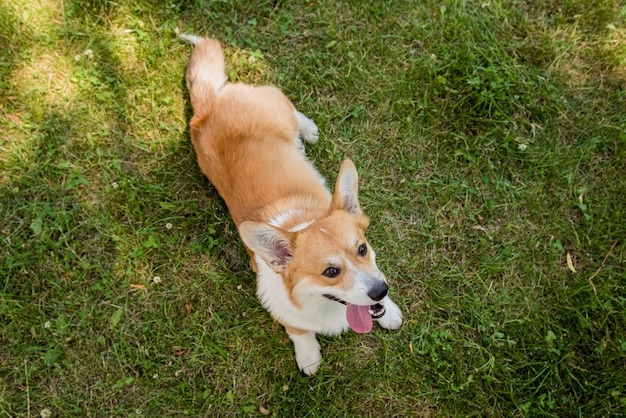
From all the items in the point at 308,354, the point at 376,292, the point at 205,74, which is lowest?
the point at 308,354

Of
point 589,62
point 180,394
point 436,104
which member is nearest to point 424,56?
point 436,104

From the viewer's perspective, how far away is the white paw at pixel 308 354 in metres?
2.96

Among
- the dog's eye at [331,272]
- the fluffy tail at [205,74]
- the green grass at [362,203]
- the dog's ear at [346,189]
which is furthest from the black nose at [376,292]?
the fluffy tail at [205,74]

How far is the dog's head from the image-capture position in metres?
2.26

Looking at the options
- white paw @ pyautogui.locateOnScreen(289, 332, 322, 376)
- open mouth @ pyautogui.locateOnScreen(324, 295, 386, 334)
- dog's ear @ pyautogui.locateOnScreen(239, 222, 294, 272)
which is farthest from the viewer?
white paw @ pyautogui.locateOnScreen(289, 332, 322, 376)

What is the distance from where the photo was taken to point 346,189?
8.00ft

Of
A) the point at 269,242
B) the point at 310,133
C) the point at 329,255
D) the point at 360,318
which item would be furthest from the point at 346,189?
the point at 310,133

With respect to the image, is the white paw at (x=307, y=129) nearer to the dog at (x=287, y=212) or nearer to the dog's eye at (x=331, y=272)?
the dog at (x=287, y=212)

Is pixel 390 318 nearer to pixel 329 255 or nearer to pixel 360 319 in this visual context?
pixel 360 319

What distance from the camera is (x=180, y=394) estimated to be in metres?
3.08

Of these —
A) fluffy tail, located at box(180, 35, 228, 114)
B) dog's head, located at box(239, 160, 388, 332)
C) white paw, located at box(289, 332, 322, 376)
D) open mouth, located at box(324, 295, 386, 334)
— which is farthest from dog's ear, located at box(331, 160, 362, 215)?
fluffy tail, located at box(180, 35, 228, 114)

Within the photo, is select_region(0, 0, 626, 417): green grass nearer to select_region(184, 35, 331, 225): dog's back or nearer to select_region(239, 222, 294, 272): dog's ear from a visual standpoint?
select_region(184, 35, 331, 225): dog's back

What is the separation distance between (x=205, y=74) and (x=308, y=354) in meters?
2.29

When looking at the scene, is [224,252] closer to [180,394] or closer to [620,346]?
[180,394]
